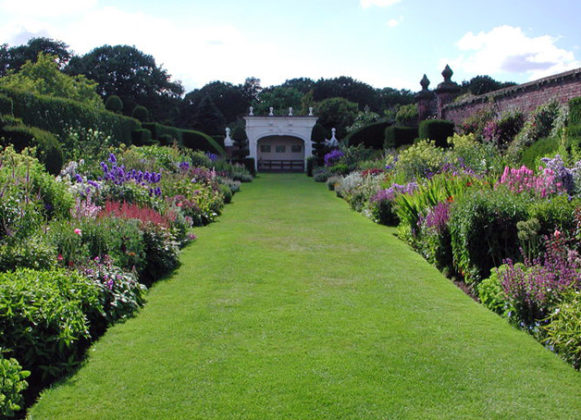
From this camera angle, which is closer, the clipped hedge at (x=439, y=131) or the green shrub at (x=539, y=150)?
the green shrub at (x=539, y=150)

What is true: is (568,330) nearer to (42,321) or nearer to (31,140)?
(42,321)

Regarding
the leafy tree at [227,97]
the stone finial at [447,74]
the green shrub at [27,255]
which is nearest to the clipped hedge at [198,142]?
the stone finial at [447,74]

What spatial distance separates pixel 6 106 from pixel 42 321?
1122cm

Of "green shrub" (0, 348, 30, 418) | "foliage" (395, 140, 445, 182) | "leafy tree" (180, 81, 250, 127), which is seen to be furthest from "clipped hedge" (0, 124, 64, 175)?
"leafy tree" (180, 81, 250, 127)

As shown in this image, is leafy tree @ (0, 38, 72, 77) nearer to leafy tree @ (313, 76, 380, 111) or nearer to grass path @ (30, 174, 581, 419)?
leafy tree @ (313, 76, 380, 111)

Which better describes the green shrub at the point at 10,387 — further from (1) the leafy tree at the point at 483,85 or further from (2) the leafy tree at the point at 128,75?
(2) the leafy tree at the point at 128,75

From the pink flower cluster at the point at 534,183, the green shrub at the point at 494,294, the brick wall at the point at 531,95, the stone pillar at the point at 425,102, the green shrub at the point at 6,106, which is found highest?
the stone pillar at the point at 425,102

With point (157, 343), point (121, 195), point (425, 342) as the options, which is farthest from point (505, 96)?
point (157, 343)

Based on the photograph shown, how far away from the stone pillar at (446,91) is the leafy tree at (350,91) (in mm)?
42256

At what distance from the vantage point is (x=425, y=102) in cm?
2489

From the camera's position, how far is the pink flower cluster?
667 cm

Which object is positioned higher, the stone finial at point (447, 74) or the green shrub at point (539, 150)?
the stone finial at point (447, 74)

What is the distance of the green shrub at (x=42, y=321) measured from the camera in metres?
3.65

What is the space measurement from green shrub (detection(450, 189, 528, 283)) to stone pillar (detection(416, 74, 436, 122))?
18994 mm
